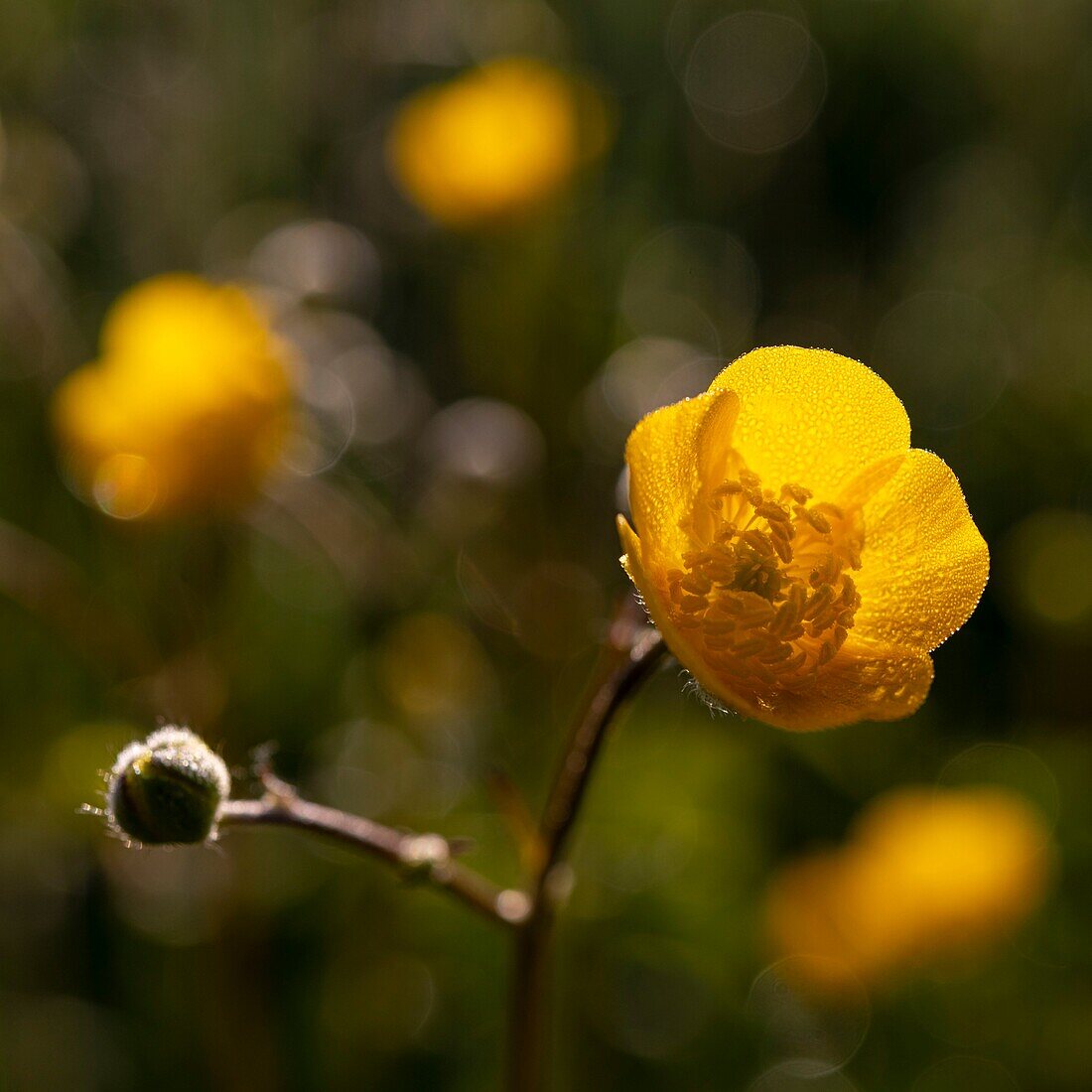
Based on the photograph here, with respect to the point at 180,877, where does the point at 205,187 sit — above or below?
above

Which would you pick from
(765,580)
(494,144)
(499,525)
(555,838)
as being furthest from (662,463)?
(494,144)

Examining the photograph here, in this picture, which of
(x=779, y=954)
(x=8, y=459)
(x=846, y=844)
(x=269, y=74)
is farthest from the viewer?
(x=269, y=74)

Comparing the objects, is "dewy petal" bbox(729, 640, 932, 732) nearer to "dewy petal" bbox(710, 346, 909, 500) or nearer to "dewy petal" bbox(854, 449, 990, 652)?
"dewy petal" bbox(854, 449, 990, 652)

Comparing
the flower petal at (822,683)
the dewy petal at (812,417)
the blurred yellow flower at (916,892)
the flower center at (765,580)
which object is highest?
the blurred yellow flower at (916,892)

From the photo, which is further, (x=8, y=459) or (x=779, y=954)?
(x=8, y=459)

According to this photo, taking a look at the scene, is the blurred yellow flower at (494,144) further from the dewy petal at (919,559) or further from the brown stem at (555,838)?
the dewy petal at (919,559)

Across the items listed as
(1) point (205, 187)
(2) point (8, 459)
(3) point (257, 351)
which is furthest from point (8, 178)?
(3) point (257, 351)

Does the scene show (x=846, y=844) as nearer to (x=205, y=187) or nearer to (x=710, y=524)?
(x=710, y=524)

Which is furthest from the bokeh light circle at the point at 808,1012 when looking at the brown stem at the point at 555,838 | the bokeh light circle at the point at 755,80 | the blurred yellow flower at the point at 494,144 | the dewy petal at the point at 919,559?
the bokeh light circle at the point at 755,80
